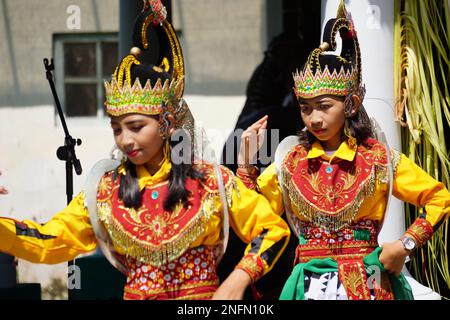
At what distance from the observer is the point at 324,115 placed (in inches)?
158

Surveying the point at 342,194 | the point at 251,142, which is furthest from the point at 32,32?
the point at 342,194

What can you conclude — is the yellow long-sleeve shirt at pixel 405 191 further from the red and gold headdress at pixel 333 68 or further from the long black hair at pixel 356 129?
the red and gold headdress at pixel 333 68

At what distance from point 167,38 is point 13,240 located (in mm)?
961

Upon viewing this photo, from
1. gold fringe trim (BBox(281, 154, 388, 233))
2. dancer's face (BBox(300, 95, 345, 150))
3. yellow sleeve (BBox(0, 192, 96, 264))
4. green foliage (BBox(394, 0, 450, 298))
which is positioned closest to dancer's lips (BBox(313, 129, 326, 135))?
dancer's face (BBox(300, 95, 345, 150))

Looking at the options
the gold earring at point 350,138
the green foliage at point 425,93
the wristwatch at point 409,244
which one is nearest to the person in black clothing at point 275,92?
the green foliage at point 425,93

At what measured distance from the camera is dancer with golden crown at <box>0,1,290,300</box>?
3555mm

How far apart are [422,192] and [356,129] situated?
14.7 inches

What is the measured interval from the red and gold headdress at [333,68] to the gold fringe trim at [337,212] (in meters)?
0.36

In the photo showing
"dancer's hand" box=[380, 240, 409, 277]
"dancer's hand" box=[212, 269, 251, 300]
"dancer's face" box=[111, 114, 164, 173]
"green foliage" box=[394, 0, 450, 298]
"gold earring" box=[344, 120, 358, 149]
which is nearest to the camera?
"dancer's hand" box=[212, 269, 251, 300]

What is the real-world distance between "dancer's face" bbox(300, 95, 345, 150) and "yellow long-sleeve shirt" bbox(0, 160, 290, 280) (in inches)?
20.3

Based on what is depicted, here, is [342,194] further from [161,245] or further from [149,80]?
[149,80]

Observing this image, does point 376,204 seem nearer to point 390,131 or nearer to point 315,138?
point 315,138

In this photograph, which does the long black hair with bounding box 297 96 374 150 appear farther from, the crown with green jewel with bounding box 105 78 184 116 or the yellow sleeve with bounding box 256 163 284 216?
the crown with green jewel with bounding box 105 78 184 116

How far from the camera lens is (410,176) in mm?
4066
